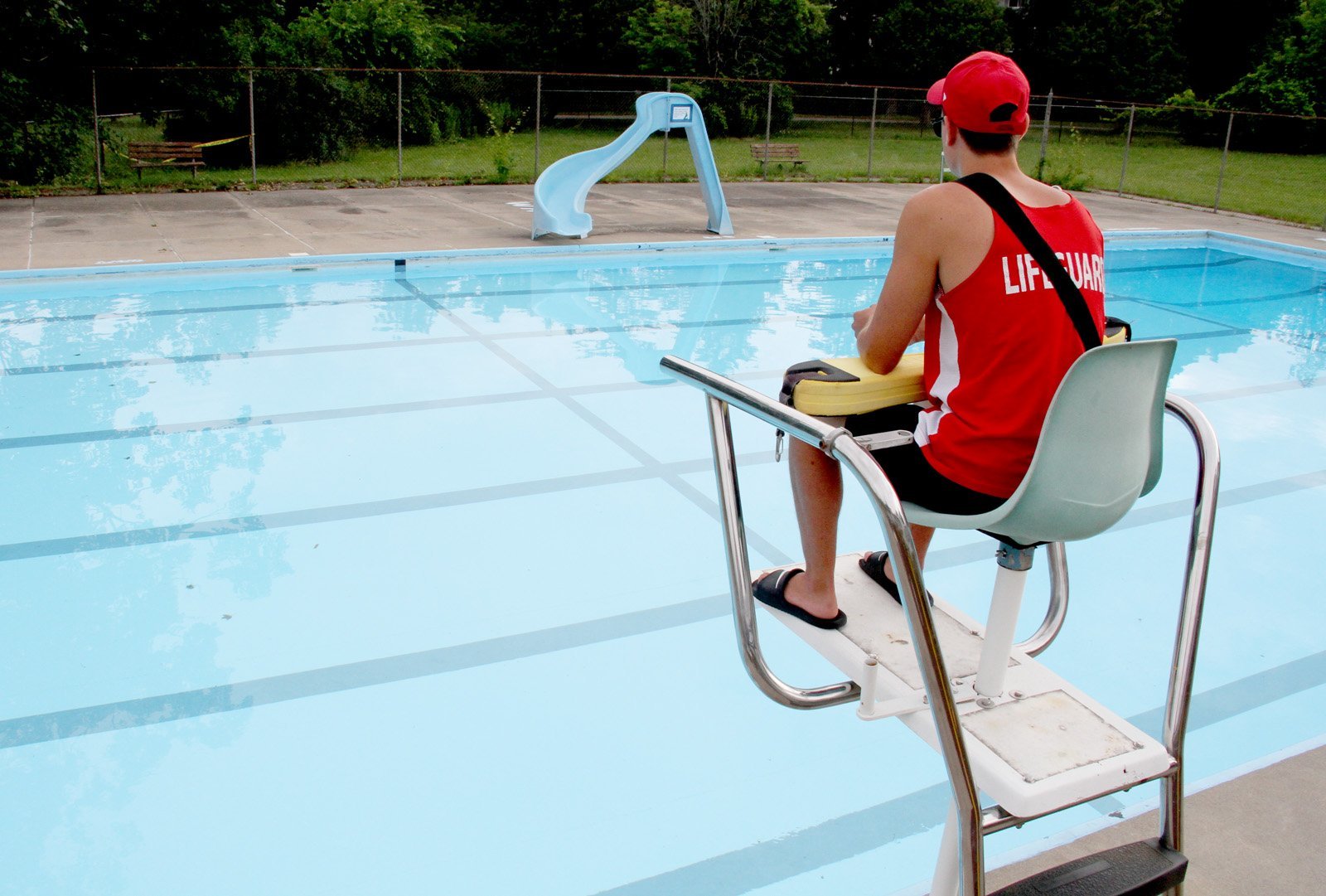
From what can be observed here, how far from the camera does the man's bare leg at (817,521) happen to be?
207 cm

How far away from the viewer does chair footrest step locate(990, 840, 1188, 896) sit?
5.34 feet

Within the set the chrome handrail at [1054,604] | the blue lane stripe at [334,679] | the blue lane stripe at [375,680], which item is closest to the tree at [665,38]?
the blue lane stripe at [375,680]

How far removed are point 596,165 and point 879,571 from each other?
839 centimetres

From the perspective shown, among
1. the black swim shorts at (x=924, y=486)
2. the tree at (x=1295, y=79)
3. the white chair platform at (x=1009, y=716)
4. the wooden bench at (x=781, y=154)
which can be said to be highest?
the tree at (x=1295, y=79)

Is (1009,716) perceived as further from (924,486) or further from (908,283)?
(908,283)

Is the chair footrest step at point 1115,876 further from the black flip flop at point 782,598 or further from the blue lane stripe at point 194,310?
the blue lane stripe at point 194,310

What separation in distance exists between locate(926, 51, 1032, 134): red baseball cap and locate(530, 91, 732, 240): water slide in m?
8.04

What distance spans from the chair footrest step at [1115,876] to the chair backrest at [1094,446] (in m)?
0.51

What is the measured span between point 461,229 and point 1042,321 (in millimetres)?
9028

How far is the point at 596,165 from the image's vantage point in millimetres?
10125

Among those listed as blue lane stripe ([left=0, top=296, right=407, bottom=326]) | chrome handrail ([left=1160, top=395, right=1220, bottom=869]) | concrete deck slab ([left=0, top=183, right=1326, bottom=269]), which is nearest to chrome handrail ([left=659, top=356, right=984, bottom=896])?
chrome handrail ([left=1160, top=395, right=1220, bottom=869])

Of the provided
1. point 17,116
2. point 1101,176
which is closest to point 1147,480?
point 17,116

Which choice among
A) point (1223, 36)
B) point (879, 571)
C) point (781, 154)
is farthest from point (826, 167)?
point (1223, 36)

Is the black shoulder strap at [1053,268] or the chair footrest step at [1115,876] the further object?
the black shoulder strap at [1053,268]
